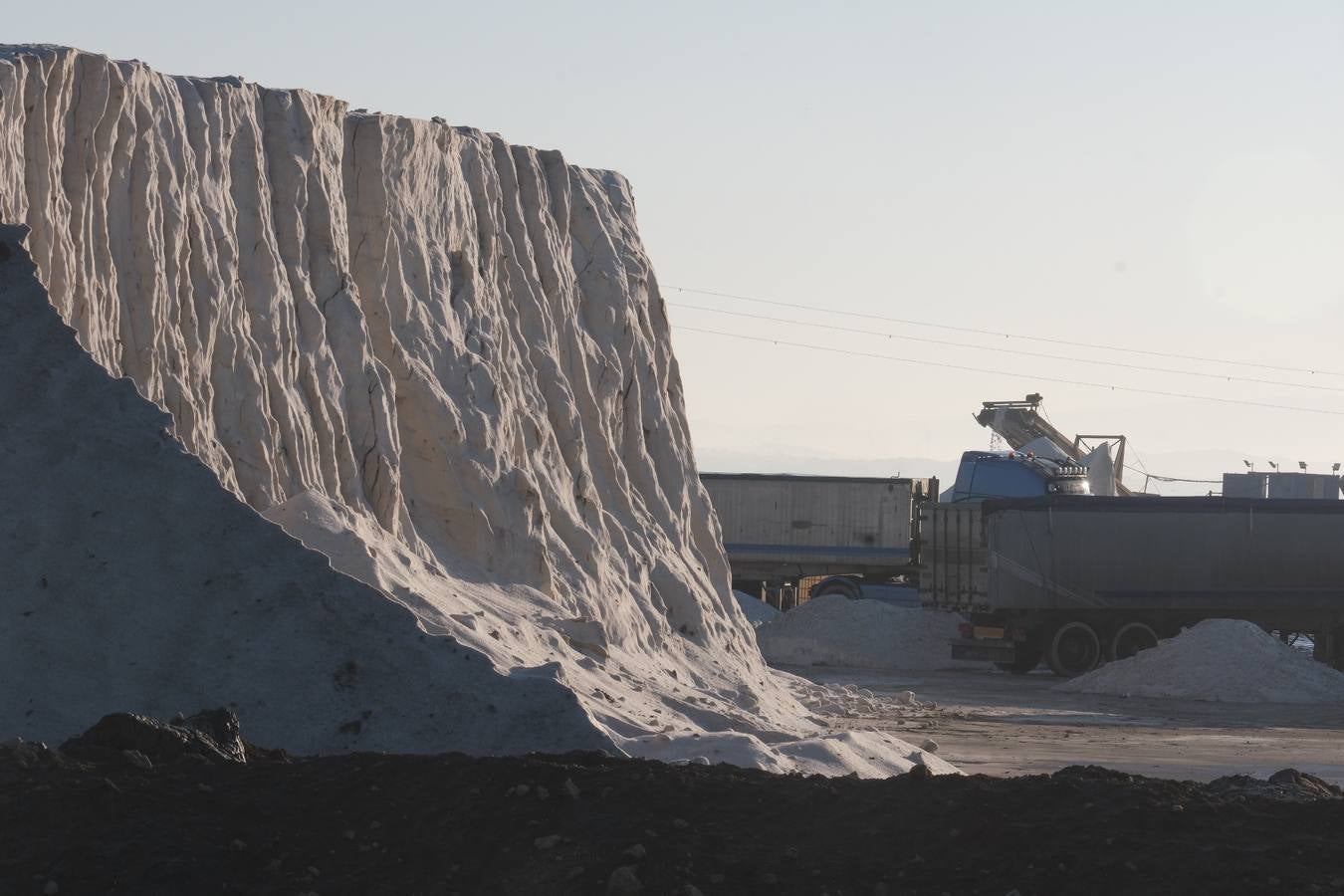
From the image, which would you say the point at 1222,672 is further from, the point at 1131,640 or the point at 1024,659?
the point at 1024,659

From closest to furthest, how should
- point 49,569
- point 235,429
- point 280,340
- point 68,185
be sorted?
point 49,569 → point 68,185 → point 235,429 → point 280,340

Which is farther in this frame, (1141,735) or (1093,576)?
(1093,576)

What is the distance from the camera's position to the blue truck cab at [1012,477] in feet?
117

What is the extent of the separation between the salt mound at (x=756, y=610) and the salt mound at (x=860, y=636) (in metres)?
2.58

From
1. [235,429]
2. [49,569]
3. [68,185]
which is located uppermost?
[68,185]

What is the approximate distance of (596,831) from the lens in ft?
21.2

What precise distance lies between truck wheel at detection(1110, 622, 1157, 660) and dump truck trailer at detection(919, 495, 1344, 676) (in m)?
0.02

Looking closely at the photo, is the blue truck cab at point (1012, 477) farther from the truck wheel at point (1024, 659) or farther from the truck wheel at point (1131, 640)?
the truck wheel at point (1131, 640)

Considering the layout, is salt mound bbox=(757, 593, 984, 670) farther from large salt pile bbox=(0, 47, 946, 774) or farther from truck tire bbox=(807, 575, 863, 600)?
large salt pile bbox=(0, 47, 946, 774)

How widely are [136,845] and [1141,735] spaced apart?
51.0 ft

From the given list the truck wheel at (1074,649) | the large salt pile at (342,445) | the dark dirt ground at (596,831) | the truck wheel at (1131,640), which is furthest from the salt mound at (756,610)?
the dark dirt ground at (596,831)

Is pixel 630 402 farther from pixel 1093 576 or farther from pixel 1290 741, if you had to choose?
pixel 1093 576

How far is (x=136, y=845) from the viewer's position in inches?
240

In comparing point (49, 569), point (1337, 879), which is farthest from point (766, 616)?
point (1337, 879)
